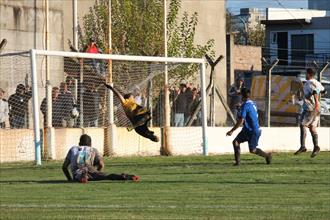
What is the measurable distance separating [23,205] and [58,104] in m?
13.1

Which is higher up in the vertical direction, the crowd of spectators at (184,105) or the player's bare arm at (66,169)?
the crowd of spectators at (184,105)

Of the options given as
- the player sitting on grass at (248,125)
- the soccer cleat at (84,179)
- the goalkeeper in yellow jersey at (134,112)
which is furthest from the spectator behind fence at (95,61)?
the soccer cleat at (84,179)

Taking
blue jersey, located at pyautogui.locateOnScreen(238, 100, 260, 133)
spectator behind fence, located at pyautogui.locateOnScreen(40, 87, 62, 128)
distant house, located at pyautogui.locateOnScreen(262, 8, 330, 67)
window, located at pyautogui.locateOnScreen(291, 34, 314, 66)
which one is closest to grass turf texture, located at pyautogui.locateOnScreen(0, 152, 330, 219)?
blue jersey, located at pyautogui.locateOnScreen(238, 100, 260, 133)

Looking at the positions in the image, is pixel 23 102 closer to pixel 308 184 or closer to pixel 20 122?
pixel 20 122

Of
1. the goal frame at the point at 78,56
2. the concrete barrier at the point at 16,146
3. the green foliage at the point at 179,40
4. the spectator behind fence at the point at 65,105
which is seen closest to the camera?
the goal frame at the point at 78,56

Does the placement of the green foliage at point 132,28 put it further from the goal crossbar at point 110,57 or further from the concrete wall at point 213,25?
the concrete wall at point 213,25

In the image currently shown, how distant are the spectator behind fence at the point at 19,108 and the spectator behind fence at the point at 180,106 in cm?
595

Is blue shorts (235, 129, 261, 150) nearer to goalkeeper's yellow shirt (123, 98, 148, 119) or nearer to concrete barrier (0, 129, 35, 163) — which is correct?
goalkeeper's yellow shirt (123, 98, 148, 119)

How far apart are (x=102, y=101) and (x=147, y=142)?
188 cm

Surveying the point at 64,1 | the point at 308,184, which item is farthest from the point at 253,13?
the point at 308,184

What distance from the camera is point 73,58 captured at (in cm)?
2770

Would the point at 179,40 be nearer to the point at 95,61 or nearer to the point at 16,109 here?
the point at 95,61

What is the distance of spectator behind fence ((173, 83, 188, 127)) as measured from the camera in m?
30.7

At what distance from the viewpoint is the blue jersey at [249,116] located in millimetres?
22672
